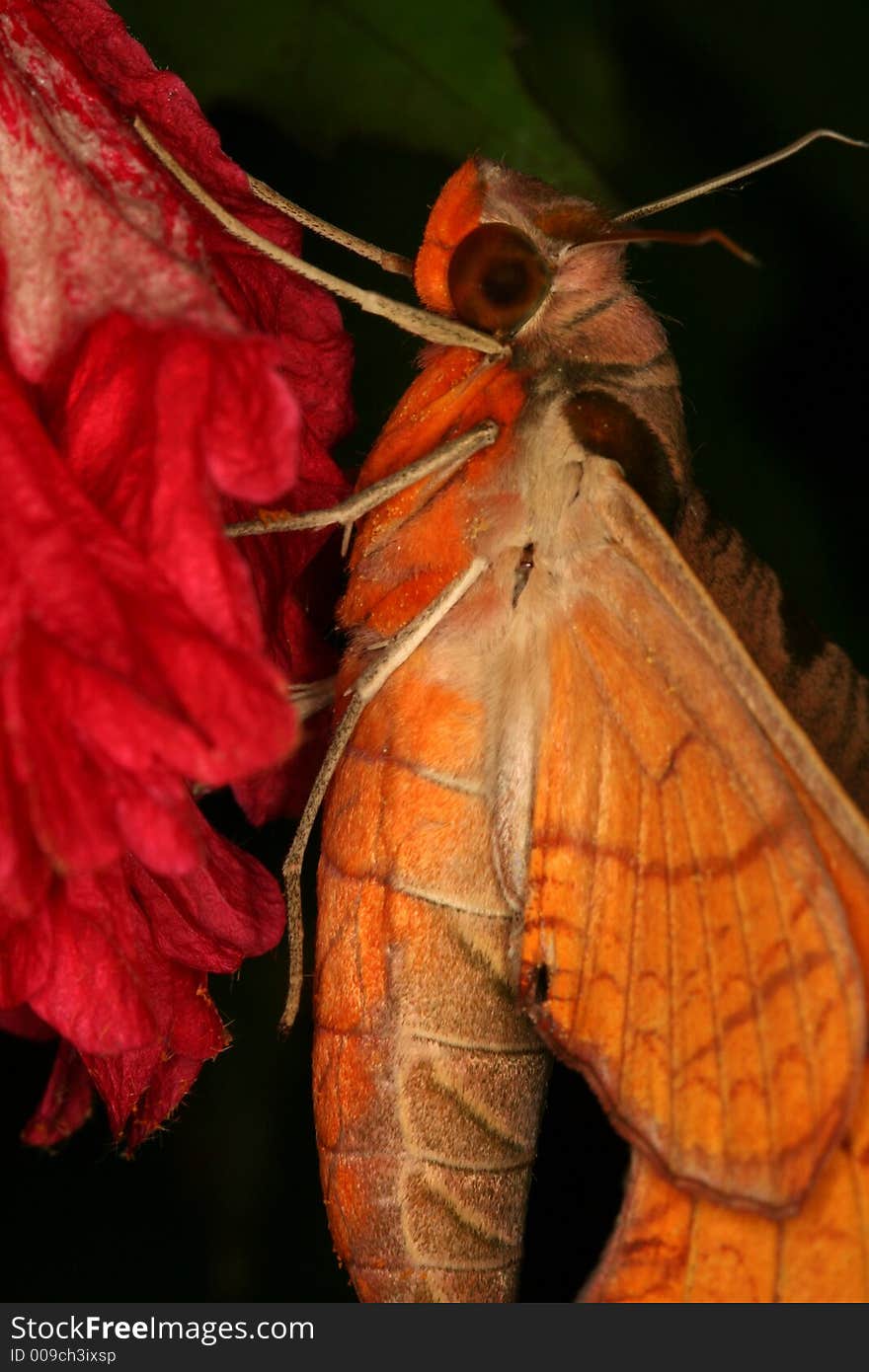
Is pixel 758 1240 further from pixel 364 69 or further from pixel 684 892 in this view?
pixel 364 69

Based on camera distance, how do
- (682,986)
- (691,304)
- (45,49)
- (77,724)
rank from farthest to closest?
(691,304)
(682,986)
(45,49)
(77,724)

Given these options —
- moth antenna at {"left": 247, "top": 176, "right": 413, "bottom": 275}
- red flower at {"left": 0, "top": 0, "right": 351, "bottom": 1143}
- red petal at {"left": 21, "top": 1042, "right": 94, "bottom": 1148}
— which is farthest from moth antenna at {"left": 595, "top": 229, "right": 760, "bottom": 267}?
red petal at {"left": 21, "top": 1042, "right": 94, "bottom": 1148}

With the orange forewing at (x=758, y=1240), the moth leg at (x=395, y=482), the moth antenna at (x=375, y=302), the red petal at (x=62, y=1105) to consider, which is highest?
the moth antenna at (x=375, y=302)

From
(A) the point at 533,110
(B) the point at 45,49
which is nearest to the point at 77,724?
(B) the point at 45,49

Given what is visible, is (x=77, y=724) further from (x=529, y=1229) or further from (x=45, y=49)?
(x=529, y=1229)

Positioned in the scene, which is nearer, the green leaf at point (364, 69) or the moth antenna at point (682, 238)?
the moth antenna at point (682, 238)

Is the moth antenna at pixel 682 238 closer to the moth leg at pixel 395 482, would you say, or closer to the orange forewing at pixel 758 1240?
the moth leg at pixel 395 482

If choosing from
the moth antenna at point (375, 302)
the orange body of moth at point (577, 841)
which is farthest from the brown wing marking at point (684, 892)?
the moth antenna at point (375, 302)
